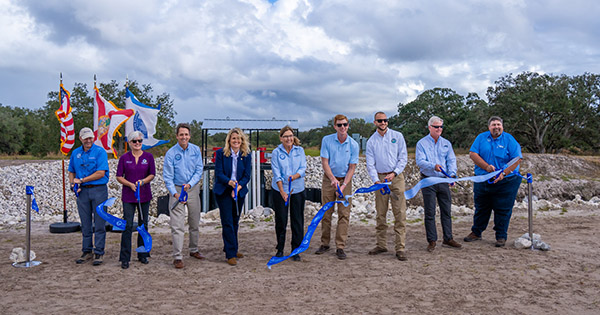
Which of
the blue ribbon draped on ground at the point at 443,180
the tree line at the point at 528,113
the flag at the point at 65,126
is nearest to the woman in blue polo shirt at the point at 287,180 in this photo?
the blue ribbon draped on ground at the point at 443,180

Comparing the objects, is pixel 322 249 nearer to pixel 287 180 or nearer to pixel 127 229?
pixel 287 180

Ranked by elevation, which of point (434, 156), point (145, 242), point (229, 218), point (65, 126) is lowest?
point (145, 242)

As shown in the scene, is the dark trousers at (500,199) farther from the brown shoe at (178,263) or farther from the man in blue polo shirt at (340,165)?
the brown shoe at (178,263)

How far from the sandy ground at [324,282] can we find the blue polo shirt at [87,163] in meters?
1.21

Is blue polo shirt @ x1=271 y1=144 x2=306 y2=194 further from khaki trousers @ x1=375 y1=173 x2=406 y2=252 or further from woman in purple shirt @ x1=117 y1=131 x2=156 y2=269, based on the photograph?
woman in purple shirt @ x1=117 y1=131 x2=156 y2=269

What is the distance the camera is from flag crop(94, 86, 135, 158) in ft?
30.3

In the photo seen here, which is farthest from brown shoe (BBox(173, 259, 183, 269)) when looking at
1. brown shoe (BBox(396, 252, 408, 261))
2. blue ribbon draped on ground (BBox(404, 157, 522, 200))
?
blue ribbon draped on ground (BBox(404, 157, 522, 200))

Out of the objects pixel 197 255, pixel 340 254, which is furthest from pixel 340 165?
pixel 197 255

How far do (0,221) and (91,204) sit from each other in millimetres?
5736

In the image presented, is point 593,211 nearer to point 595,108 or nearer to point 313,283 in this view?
point 313,283

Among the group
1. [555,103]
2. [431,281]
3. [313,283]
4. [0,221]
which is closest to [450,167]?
[431,281]

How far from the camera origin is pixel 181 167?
18.8ft

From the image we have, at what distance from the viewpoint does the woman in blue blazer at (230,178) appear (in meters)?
5.74

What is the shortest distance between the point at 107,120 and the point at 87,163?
3.86 m
